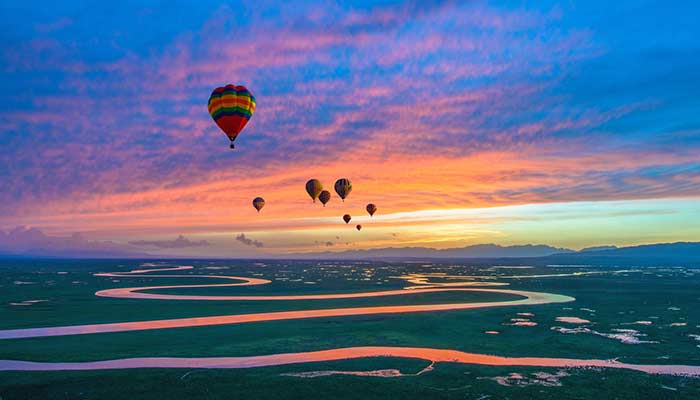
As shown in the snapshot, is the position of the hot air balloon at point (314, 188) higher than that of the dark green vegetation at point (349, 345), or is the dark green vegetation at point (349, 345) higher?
the hot air balloon at point (314, 188)

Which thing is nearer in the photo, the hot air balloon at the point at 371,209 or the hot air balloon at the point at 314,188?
the hot air balloon at the point at 314,188

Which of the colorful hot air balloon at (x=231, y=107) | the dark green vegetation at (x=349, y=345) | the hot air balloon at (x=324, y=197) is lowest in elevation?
the dark green vegetation at (x=349, y=345)

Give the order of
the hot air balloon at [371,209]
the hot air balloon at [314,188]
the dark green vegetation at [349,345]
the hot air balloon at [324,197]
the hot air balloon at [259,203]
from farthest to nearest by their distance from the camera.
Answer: the hot air balloon at [371,209] → the hot air balloon at [259,203] → the hot air balloon at [324,197] → the hot air balloon at [314,188] → the dark green vegetation at [349,345]

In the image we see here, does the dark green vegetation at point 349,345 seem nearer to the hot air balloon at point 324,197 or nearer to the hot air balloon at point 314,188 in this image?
the hot air balloon at point 314,188

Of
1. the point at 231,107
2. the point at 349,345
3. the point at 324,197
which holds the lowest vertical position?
the point at 349,345

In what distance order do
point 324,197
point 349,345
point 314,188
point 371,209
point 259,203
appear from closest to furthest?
1. point 349,345
2. point 314,188
3. point 324,197
4. point 259,203
5. point 371,209

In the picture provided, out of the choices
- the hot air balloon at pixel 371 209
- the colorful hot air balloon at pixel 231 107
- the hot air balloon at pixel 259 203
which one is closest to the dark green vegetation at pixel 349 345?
the colorful hot air balloon at pixel 231 107

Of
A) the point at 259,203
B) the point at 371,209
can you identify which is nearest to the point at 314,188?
the point at 259,203

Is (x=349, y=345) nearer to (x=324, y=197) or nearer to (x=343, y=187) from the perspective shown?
(x=343, y=187)
